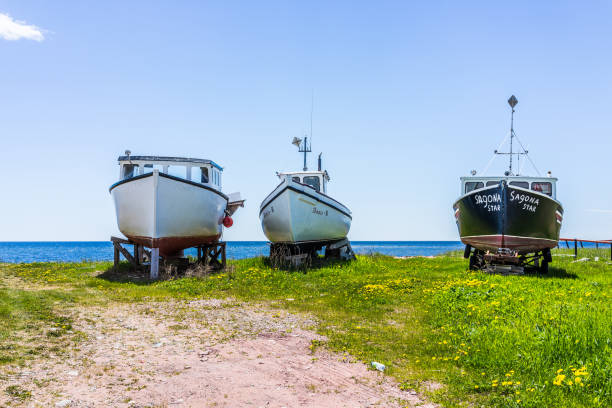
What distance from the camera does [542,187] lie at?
58.1 ft

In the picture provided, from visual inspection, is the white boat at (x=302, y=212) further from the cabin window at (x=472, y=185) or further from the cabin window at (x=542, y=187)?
the cabin window at (x=542, y=187)

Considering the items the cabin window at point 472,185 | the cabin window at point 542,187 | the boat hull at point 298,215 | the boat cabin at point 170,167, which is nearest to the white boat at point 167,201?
the boat cabin at point 170,167

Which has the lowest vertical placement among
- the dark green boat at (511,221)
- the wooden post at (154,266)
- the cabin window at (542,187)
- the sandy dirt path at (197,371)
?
the sandy dirt path at (197,371)

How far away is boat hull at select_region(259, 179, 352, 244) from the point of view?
60.6 ft

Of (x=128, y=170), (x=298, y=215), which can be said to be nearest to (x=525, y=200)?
(x=298, y=215)

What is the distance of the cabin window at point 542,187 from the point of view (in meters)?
17.7

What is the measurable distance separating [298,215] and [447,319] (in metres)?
10.6

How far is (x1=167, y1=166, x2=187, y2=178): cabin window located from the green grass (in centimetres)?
464

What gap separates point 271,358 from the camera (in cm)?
659

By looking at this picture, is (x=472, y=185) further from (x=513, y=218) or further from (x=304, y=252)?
(x=304, y=252)

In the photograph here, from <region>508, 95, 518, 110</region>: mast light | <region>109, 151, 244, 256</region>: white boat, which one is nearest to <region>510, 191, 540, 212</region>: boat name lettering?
<region>508, 95, 518, 110</region>: mast light

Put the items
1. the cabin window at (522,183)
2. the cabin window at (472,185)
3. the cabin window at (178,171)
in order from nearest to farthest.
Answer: the cabin window at (178,171), the cabin window at (522,183), the cabin window at (472,185)

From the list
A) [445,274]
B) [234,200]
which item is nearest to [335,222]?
[234,200]

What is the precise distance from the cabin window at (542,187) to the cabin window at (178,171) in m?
14.2
